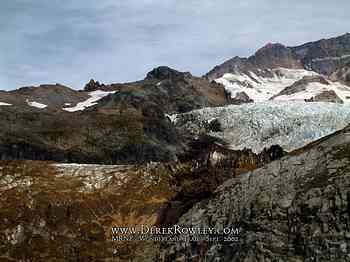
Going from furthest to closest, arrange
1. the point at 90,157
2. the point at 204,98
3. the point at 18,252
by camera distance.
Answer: the point at 204,98, the point at 90,157, the point at 18,252

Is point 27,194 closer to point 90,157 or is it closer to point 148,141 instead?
point 90,157

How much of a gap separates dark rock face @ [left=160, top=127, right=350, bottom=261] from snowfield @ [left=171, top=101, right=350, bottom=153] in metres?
61.6

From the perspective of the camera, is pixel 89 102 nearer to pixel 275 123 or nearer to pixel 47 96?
pixel 47 96

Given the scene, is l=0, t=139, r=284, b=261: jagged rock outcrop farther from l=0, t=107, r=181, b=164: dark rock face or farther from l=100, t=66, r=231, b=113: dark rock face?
l=100, t=66, r=231, b=113: dark rock face

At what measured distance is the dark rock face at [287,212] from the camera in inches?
1177

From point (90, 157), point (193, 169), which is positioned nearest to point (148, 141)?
point (90, 157)

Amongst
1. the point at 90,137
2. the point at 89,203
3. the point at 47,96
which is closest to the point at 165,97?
the point at 47,96

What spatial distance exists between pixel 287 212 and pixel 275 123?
265 feet

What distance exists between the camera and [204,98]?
607 feet

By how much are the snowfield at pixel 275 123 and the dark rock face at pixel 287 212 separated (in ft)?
202

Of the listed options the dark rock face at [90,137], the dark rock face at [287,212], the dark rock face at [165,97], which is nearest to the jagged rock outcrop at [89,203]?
the dark rock face at [287,212]

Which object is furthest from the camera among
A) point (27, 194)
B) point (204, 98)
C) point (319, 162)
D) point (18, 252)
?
point (204, 98)

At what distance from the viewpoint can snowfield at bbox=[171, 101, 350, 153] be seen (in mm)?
102250

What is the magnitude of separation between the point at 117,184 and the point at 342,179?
23.4m
